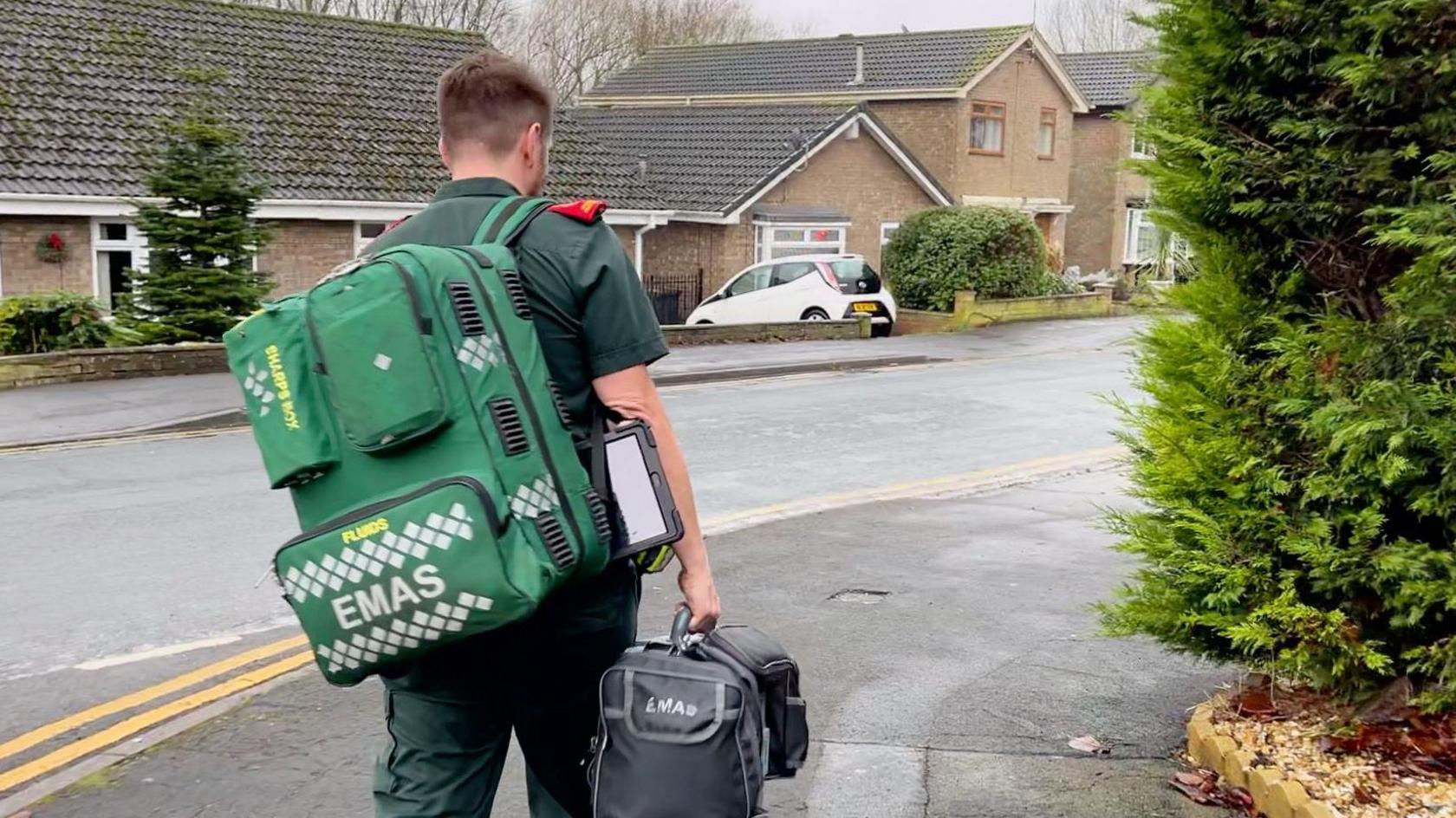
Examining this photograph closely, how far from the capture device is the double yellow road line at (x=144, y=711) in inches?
189

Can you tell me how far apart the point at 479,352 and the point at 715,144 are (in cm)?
2990

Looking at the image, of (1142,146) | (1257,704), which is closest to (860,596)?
(1257,704)

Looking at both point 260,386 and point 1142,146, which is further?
point 1142,146

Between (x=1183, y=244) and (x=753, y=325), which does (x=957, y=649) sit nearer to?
(x=1183, y=244)

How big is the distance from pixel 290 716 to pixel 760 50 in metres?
37.6

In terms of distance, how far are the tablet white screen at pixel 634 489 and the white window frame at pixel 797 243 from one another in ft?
86.7

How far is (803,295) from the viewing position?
83.7 feet

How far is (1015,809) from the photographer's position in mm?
4133

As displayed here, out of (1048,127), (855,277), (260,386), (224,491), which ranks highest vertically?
(1048,127)

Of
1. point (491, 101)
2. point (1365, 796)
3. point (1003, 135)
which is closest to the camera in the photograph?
point (491, 101)

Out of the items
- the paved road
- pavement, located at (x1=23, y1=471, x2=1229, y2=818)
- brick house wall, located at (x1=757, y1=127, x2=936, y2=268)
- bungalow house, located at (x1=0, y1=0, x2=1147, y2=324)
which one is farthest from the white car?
pavement, located at (x1=23, y1=471, x2=1229, y2=818)

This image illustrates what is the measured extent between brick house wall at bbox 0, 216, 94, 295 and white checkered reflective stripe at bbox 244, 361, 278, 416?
17.3 meters

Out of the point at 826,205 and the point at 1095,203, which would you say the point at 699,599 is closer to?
the point at 826,205

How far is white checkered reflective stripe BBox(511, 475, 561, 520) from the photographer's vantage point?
2.62 metres
